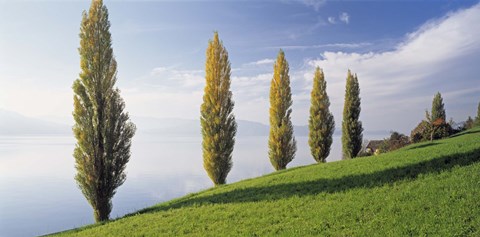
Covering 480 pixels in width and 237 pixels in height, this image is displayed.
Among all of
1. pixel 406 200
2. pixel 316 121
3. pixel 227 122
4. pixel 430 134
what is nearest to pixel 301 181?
pixel 406 200

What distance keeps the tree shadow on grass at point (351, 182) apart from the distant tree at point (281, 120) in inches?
682

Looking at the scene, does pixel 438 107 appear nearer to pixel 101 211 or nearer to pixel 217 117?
pixel 217 117

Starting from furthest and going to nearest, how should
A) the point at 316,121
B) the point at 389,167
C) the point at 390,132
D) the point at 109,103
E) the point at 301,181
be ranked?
the point at 390,132 → the point at 316,121 → the point at 109,103 → the point at 301,181 → the point at 389,167

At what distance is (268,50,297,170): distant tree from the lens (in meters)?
36.5

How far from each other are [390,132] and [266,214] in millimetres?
52067

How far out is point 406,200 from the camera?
464 inches

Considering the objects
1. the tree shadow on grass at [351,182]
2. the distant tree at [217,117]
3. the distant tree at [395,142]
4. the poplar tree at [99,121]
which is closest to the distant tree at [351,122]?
the distant tree at [395,142]

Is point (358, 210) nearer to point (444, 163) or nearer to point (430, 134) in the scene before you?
point (444, 163)

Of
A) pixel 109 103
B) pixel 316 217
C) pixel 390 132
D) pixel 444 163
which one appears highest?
pixel 109 103

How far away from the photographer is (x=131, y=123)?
83.7 feet

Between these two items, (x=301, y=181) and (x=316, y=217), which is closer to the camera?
(x=316, y=217)

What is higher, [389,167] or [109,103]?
[109,103]

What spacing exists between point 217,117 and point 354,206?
20791 millimetres

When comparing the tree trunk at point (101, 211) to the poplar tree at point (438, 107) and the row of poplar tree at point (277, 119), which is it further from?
the poplar tree at point (438, 107)
